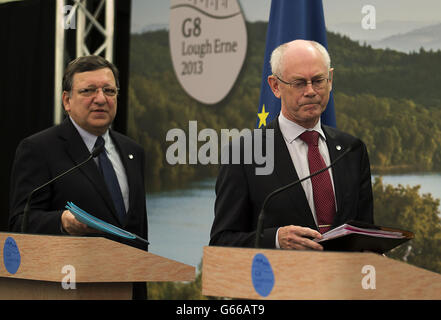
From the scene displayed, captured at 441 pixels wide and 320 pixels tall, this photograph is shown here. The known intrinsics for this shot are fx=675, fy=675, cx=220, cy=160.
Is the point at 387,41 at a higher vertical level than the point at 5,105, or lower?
higher

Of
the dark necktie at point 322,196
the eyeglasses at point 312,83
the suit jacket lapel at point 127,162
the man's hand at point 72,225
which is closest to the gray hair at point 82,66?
the suit jacket lapel at point 127,162

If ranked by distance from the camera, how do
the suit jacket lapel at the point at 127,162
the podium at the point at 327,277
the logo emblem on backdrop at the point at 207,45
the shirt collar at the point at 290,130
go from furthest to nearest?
the logo emblem on backdrop at the point at 207,45 < the suit jacket lapel at the point at 127,162 < the shirt collar at the point at 290,130 < the podium at the point at 327,277

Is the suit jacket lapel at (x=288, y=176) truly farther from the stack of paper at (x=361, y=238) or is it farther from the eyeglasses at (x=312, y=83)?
the stack of paper at (x=361, y=238)

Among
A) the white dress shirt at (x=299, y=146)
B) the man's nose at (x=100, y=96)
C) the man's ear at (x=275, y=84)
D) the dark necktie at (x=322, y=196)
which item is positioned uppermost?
the man's ear at (x=275, y=84)

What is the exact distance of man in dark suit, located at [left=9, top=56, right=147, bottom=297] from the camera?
8.36ft

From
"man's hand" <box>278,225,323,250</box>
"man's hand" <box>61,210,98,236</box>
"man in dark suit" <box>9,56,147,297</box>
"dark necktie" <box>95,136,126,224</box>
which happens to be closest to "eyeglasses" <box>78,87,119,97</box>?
"man in dark suit" <box>9,56,147,297</box>

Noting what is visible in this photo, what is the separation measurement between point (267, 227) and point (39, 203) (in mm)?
877

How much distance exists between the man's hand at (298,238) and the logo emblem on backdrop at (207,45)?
11.3 ft

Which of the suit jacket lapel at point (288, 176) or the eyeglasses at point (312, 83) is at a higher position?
the eyeglasses at point (312, 83)

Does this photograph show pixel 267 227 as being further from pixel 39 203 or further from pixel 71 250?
pixel 39 203

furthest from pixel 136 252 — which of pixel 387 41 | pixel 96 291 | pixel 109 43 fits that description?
pixel 387 41

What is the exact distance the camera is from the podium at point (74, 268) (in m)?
2.09

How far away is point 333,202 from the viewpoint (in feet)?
7.32

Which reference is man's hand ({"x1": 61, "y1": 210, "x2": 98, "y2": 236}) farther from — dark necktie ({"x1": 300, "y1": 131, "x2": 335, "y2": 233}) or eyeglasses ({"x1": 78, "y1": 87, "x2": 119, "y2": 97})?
dark necktie ({"x1": 300, "y1": 131, "x2": 335, "y2": 233})
